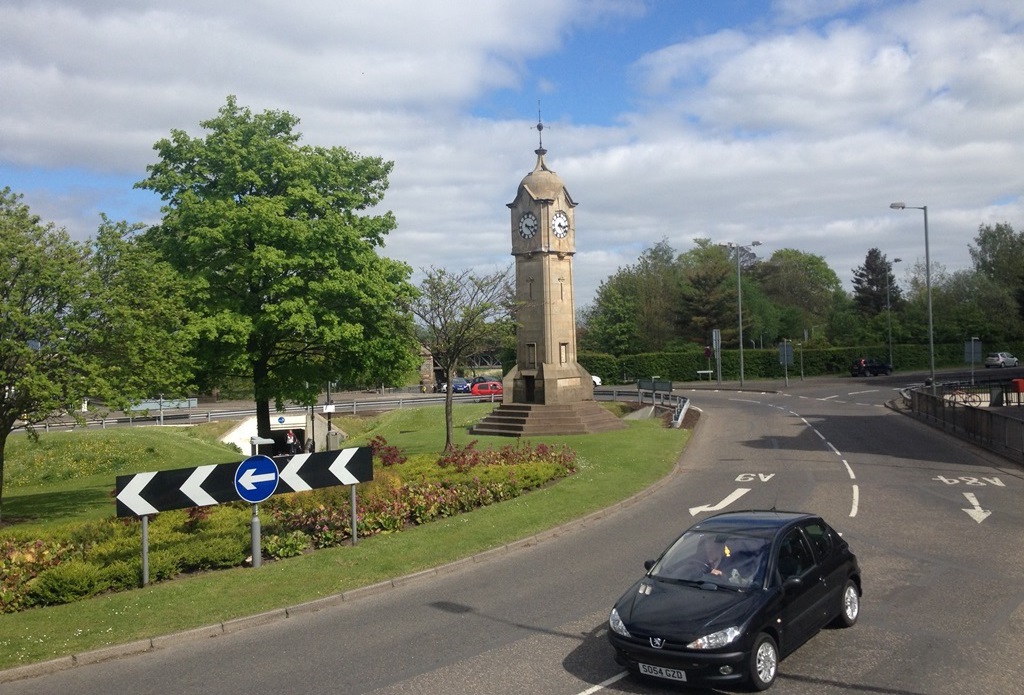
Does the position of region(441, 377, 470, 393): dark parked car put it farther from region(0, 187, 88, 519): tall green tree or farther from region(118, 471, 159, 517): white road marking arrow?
region(118, 471, 159, 517): white road marking arrow

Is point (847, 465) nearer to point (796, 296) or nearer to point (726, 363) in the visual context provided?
point (726, 363)

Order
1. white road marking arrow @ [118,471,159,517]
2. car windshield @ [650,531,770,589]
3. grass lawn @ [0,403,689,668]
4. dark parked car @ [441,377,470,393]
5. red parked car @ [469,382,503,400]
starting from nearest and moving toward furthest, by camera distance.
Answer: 1. car windshield @ [650,531,770,589]
2. grass lawn @ [0,403,689,668]
3. white road marking arrow @ [118,471,159,517]
4. red parked car @ [469,382,503,400]
5. dark parked car @ [441,377,470,393]

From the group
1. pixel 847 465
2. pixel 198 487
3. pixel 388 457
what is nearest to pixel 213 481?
pixel 198 487

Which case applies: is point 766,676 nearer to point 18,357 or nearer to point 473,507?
point 473,507

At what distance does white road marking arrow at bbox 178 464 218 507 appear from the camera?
42.4 feet

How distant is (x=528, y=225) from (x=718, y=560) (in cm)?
2838

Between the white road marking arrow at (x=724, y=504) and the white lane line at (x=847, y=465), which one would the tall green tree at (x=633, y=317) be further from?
the white road marking arrow at (x=724, y=504)

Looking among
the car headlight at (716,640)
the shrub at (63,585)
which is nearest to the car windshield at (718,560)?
the car headlight at (716,640)

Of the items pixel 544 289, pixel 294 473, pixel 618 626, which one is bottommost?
pixel 618 626

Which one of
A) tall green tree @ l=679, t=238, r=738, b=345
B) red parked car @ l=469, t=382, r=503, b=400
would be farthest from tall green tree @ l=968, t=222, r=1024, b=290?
red parked car @ l=469, t=382, r=503, b=400

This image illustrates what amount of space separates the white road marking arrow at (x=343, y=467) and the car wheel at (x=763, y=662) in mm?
8469

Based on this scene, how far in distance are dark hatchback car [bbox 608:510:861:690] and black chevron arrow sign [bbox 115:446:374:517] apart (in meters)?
6.99

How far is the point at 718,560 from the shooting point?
904 cm

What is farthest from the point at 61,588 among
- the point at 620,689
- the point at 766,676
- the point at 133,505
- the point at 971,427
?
the point at 971,427
